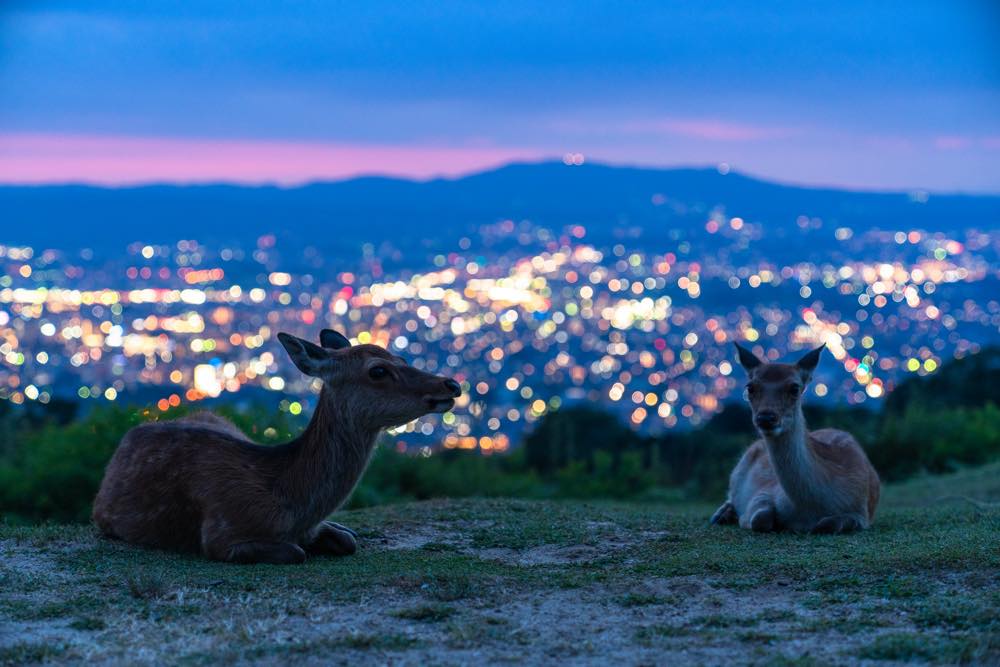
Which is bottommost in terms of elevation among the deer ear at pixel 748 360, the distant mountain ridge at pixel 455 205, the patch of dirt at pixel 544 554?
the patch of dirt at pixel 544 554

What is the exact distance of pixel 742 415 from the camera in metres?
30.8

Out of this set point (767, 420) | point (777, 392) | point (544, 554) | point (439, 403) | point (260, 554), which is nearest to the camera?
point (260, 554)

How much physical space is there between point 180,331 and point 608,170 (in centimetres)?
5226

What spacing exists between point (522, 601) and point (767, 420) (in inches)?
163

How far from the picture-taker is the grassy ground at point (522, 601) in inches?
273

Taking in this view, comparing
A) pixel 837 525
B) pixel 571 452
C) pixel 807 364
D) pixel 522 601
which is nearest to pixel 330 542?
pixel 522 601

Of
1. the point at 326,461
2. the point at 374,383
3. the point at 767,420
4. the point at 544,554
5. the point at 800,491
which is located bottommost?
the point at 544,554

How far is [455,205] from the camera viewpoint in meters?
92.7

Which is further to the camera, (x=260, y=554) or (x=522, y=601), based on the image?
(x=260, y=554)

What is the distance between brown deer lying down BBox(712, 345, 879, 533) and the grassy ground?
652 millimetres

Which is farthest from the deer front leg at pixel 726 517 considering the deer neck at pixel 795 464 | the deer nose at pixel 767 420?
the deer nose at pixel 767 420

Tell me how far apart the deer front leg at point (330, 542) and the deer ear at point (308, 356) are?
1.35 metres

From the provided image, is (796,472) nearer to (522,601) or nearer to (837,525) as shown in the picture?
(837,525)

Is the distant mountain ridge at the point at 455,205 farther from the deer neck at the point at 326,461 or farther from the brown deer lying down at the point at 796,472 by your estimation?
the deer neck at the point at 326,461
